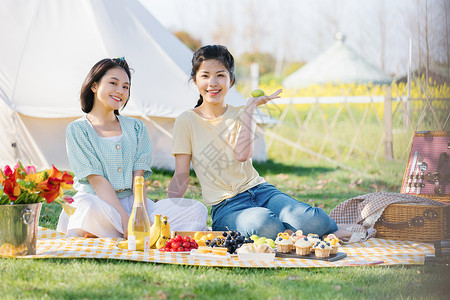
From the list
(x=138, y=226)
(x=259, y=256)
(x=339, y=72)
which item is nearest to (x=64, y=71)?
(x=138, y=226)

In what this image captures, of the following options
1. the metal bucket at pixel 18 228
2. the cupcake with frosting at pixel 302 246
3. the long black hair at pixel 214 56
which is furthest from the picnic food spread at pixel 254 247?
the long black hair at pixel 214 56

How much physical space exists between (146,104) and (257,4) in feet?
54.6

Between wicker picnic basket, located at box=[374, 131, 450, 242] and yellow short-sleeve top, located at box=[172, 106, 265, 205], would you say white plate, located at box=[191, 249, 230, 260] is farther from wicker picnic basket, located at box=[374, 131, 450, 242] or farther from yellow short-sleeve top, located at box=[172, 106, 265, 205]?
wicker picnic basket, located at box=[374, 131, 450, 242]

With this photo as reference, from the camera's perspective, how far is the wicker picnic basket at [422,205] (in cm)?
294

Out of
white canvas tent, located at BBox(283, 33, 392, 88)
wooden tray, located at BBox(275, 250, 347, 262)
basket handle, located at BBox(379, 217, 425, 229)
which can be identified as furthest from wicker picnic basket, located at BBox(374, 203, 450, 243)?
white canvas tent, located at BBox(283, 33, 392, 88)

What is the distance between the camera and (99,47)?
5781 mm

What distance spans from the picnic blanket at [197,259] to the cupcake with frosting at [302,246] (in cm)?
5

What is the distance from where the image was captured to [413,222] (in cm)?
297

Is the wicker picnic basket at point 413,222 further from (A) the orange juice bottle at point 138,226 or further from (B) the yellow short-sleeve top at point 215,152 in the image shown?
(A) the orange juice bottle at point 138,226

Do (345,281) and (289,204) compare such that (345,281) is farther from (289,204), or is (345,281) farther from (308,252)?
(289,204)

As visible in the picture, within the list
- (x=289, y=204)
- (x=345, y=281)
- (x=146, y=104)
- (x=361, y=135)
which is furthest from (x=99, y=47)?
(x=361, y=135)

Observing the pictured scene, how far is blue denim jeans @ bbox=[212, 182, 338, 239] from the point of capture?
107 inches

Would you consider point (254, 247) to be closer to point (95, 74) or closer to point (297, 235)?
point (297, 235)

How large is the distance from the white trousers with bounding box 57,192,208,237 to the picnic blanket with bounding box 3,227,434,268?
74 millimetres
